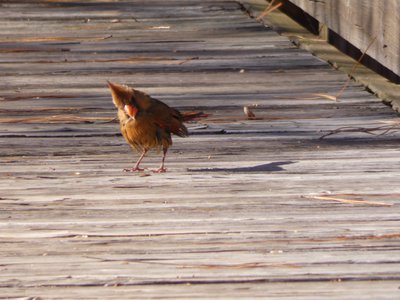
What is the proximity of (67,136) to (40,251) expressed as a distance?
5.45 ft

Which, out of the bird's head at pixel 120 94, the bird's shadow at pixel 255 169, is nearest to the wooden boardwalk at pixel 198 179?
the bird's shadow at pixel 255 169

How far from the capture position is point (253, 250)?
3.84 m

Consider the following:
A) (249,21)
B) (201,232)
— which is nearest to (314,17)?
(249,21)

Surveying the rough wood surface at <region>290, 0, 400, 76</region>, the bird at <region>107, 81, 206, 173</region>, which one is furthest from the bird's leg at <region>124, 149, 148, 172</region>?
the rough wood surface at <region>290, 0, 400, 76</region>

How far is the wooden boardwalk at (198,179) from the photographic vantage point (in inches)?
142

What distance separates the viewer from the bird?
5082 millimetres

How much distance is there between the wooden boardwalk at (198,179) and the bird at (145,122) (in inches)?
3.5

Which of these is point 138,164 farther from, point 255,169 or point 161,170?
point 255,169

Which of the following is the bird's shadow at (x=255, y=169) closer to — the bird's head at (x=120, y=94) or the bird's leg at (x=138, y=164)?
the bird's leg at (x=138, y=164)

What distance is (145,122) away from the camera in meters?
5.19

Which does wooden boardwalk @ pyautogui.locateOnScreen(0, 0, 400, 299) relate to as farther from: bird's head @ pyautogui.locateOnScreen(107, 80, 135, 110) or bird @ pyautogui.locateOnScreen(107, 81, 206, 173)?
bird's head @ pyautogui.locateOnScreen(107, 80, 135, 110)

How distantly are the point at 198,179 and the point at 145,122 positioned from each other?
560mm

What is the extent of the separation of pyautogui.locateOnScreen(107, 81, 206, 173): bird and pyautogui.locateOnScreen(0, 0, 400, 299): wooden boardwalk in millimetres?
88

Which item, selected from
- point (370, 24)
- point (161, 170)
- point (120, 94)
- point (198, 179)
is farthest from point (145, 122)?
point (370, 24)
